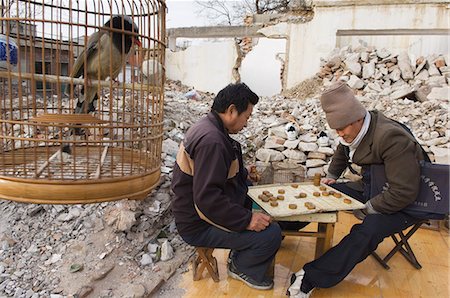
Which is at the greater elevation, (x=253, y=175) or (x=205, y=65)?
(x=205, y=65)

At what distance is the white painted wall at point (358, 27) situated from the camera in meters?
8.07

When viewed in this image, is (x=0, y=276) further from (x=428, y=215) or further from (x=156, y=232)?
(x=428, y=215)

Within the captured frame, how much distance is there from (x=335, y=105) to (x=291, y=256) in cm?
116

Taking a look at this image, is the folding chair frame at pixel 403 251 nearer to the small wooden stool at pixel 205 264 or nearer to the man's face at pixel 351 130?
the man's face at pixel 351 130

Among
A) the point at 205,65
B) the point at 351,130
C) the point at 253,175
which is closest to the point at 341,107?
the point at 351,130

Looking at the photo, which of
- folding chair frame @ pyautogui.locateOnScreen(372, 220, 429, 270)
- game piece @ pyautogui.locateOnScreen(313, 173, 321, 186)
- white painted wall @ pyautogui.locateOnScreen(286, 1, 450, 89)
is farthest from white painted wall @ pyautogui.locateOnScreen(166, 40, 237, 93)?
folding chair frame @ pyautogui.locateOnScreen(372, 220, 429, 270)

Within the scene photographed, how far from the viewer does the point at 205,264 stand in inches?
84.8

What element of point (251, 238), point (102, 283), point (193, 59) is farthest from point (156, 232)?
point (193, 59)

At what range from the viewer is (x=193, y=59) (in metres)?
11.7

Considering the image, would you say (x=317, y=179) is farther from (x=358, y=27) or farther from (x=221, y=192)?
(x=358, y=27)

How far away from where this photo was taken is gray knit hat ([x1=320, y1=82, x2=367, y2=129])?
2.05 m

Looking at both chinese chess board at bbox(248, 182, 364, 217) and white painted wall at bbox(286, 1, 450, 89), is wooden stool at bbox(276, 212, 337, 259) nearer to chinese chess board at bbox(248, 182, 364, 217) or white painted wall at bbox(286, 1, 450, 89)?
chinese chess board at bbox(248, 182, 364, 217)

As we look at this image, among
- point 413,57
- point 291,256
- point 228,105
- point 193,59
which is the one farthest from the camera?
point 193,59

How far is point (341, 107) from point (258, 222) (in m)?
0.82
